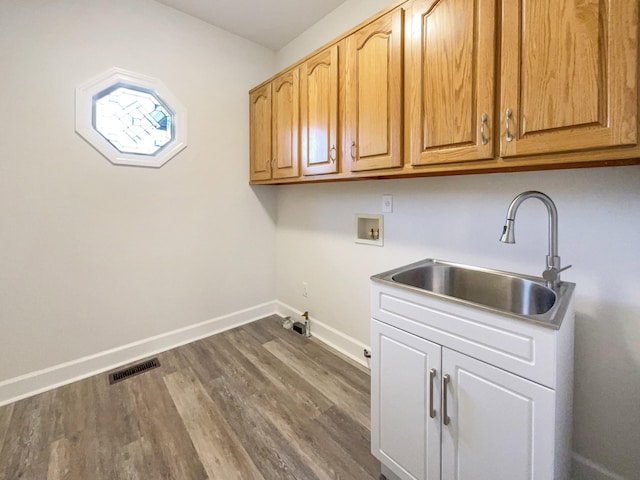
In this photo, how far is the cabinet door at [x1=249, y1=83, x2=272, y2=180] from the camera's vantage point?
8.20 ft

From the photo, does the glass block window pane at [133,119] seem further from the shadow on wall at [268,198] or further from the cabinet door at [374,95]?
the cabinet door at [374,95]

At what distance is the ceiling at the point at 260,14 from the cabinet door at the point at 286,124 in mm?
536

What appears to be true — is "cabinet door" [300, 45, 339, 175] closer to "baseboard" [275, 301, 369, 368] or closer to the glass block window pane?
the glass block window pane

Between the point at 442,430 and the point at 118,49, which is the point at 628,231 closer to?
the point at 442,430

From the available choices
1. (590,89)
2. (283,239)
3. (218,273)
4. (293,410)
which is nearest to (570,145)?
(590,89)

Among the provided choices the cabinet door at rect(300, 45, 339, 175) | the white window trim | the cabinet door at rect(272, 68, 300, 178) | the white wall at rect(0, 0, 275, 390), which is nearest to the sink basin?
the cabinet door at rect(300, 45, 339, 175)

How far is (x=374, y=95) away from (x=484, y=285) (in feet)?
3.92

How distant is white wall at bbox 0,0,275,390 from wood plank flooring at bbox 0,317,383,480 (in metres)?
0.47

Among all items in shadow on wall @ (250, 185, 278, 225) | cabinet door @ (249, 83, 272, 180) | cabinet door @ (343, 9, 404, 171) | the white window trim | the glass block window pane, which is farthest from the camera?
shadow on wall @ (250, 185, 278, 225)

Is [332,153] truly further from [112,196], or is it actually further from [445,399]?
[112,196]

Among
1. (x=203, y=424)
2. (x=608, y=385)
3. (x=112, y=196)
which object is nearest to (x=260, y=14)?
(x=112, y=196)

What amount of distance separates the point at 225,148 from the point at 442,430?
262 cm

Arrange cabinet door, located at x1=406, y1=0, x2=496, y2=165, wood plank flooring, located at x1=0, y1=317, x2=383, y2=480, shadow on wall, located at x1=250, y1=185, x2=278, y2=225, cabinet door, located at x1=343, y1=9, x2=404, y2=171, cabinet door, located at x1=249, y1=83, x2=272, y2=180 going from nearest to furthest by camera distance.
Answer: cabinet door, located at x1=406, y1=0, x2=496, y2=165 < wood plank flooring, located at x1=0, y1=317, x2=383, y2=480 < cabinet door, located at x1=343, y1=9, x2=404, y2=171 < cabinet door, located at x1=249, y1=83, x2=272, y2=180 < shadow on wall, located at x1=250, y1=185, x2=278, y2=225

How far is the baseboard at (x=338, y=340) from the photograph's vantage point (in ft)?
7.35
